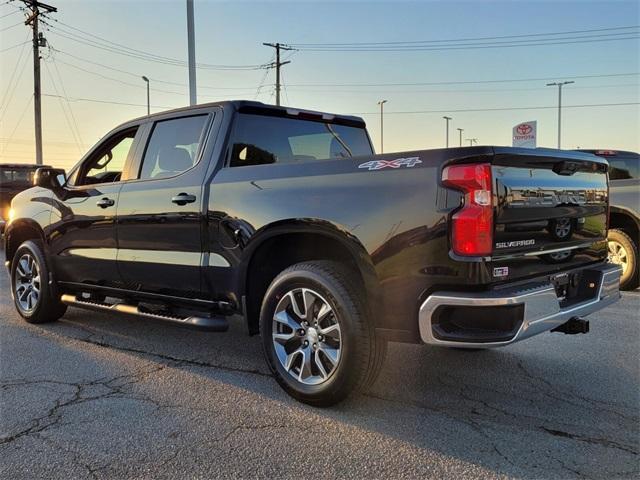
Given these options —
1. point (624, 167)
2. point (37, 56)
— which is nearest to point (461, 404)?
point (624, 167)

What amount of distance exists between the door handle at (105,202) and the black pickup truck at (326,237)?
0.01 m

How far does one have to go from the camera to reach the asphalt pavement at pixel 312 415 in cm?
277

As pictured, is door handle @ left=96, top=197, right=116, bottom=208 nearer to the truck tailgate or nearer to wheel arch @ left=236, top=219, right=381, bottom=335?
wheel arch @ left=236, top=219, right=381, bottom=335

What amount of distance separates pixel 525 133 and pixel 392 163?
25280 mm

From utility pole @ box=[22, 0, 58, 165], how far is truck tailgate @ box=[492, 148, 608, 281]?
1061 inches

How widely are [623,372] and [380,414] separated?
6.36ft

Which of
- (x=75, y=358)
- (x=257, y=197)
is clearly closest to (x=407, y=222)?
(x=257, y=197)

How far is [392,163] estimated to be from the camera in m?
3.13

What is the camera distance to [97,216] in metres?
4.90

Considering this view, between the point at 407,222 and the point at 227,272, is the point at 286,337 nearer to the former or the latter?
the point at 227,272

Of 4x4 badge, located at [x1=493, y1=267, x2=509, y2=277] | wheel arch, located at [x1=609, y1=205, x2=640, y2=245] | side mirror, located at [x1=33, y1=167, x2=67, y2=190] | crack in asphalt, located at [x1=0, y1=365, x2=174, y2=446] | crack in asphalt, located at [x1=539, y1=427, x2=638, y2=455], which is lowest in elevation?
crack in asphalt, located at [x1=0, y1=365, x2=174, y2=446]

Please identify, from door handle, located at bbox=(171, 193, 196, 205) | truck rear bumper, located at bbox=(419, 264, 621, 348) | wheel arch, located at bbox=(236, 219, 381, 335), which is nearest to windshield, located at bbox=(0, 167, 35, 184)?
door handle, located at bbox=(171, 193, 196, 205)

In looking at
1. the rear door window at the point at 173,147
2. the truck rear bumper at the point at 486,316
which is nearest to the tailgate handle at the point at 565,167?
the truck rear bumper at the point at 486,316

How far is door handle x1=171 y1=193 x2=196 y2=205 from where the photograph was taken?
4.11m
